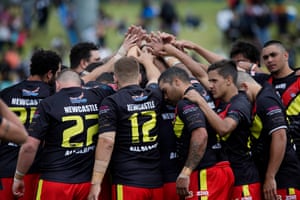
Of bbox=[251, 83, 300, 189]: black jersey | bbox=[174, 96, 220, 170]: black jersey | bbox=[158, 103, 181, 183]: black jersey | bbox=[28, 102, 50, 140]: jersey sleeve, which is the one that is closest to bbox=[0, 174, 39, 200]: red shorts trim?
bbox=[28, 102, 50, 140]: jersey sleeve

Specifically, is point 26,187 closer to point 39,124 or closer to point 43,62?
point 39,124

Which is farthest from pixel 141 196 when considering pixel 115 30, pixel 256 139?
pixel 115 30

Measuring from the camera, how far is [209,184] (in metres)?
8.61

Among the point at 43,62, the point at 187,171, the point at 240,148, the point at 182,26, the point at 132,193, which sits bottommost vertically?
the point at 132,193

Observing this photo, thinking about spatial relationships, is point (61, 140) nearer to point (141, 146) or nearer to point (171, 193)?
point (141, 146)

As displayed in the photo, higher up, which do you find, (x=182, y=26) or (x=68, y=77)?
(x=182, y=26)

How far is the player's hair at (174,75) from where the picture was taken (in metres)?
8.74

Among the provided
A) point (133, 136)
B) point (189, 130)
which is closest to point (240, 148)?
point (189, 130)

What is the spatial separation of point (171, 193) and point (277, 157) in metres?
1.39

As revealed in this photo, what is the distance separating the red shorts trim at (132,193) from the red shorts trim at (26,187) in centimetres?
119

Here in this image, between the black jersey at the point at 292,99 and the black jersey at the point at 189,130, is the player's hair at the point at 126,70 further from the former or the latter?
the black jersey at the point at 292,99

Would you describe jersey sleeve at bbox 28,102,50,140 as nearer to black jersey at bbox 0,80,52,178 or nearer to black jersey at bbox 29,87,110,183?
black jersey at bbox 29,87,110,183

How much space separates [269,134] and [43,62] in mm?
3003

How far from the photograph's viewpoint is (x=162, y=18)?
31.6 metres
